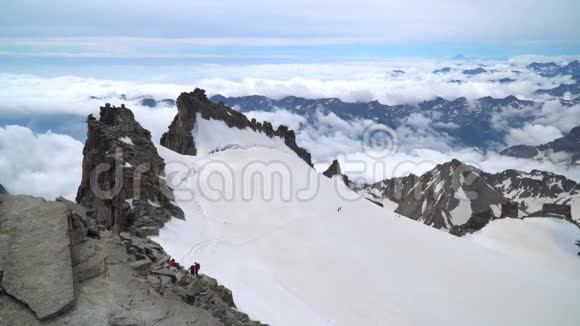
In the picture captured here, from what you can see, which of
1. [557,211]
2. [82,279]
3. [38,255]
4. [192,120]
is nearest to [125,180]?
[82,279]

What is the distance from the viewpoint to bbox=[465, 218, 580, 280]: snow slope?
7494 cm

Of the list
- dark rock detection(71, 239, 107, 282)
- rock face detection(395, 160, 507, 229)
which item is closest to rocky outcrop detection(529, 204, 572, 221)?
rock face detection(395, 160, 507, 229)

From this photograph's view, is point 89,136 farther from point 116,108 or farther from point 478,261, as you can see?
point 478,261

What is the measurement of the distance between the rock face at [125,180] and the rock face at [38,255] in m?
11.9

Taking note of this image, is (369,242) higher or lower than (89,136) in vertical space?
lower

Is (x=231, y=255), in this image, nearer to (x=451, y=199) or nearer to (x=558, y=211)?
(x=451, y=199)

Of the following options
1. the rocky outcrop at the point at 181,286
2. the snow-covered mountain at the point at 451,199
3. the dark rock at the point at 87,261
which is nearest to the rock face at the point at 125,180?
the rocky outcrop at the point at 181,286

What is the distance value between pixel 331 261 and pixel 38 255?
2645cm

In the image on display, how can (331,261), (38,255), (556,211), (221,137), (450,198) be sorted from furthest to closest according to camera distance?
(450,198) < (556,211) < (221,137) < (331,261) < (38,255)

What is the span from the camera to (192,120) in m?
84.1

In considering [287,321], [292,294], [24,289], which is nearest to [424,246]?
[292,294]

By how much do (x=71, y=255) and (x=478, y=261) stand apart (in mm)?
43155

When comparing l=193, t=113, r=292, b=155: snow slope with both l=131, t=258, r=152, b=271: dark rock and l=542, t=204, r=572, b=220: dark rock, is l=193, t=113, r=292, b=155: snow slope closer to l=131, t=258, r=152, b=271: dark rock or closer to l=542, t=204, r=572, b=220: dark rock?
l=131, t=258, r=152, b=271: dark rock

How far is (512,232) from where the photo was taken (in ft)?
289
